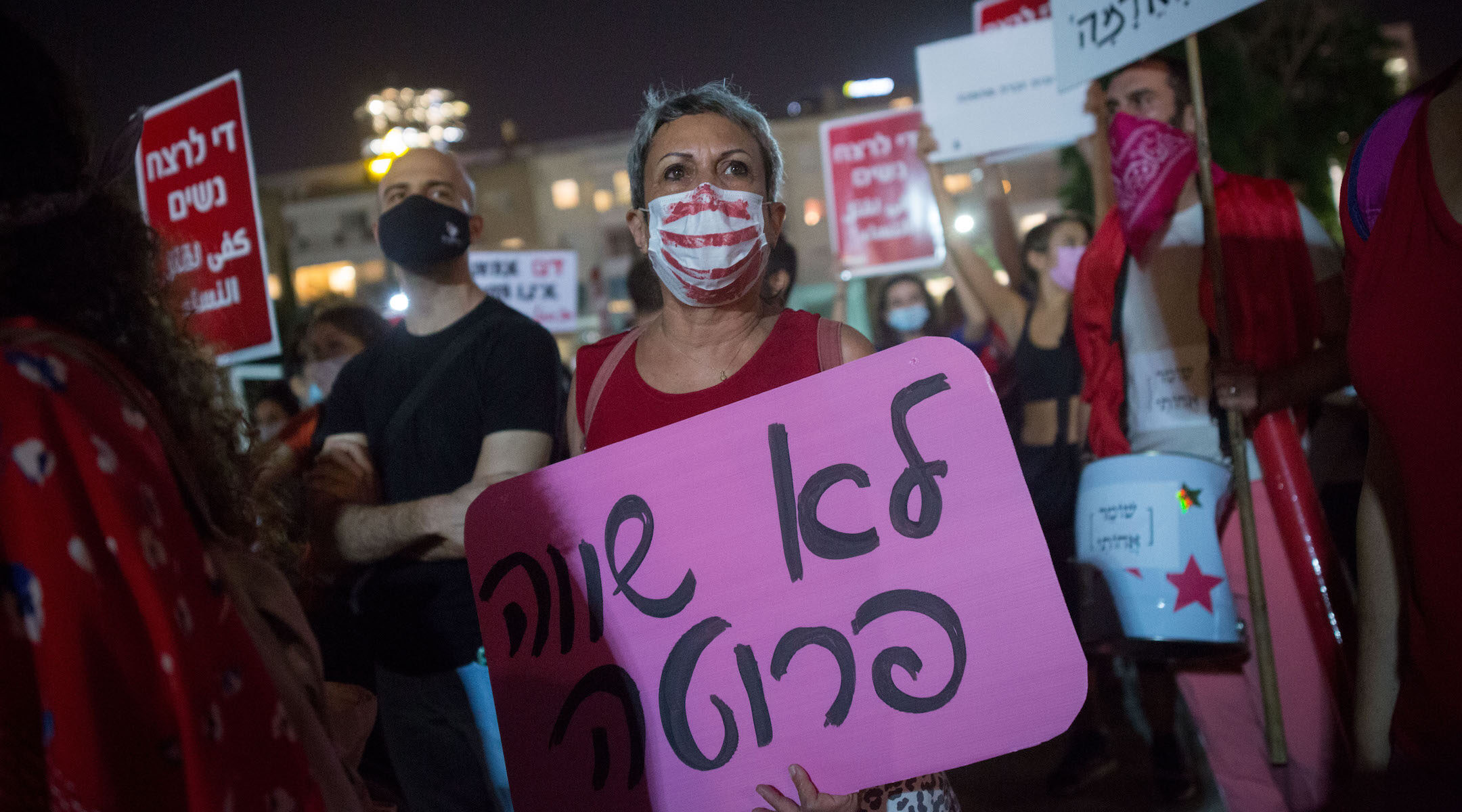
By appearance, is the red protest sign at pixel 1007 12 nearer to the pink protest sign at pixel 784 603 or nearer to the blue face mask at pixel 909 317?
the blue face mask at pixel 909 317

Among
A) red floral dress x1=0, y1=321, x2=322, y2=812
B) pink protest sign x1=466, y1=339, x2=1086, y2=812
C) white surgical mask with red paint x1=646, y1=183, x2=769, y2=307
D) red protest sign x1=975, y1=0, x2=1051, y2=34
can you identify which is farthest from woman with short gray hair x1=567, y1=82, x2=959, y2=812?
red protest sign x1=975, y1=0, x2=1051, y2=34

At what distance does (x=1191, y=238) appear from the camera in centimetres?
318

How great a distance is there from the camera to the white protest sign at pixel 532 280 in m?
8.69

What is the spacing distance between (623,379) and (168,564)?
1.11 m

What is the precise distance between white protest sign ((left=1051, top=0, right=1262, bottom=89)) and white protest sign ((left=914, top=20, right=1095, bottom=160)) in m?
1.64

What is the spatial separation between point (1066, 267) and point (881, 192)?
314 centimetres

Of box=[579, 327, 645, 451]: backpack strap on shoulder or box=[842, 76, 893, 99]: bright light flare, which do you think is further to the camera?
box=[842, 76, 893, 99]: bright light flare

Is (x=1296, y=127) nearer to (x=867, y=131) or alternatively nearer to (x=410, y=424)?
(x=867, y=131)

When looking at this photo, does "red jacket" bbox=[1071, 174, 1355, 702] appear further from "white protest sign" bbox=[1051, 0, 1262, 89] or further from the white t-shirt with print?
"white protest sign" bbox=[1051, 0, 1262, 89]

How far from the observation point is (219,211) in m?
4.63

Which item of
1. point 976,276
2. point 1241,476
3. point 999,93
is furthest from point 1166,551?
point 999,93

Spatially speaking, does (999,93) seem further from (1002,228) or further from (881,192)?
(881,192)

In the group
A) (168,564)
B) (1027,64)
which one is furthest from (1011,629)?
(1027,64)

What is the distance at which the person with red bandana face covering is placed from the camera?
2801 millimetres
